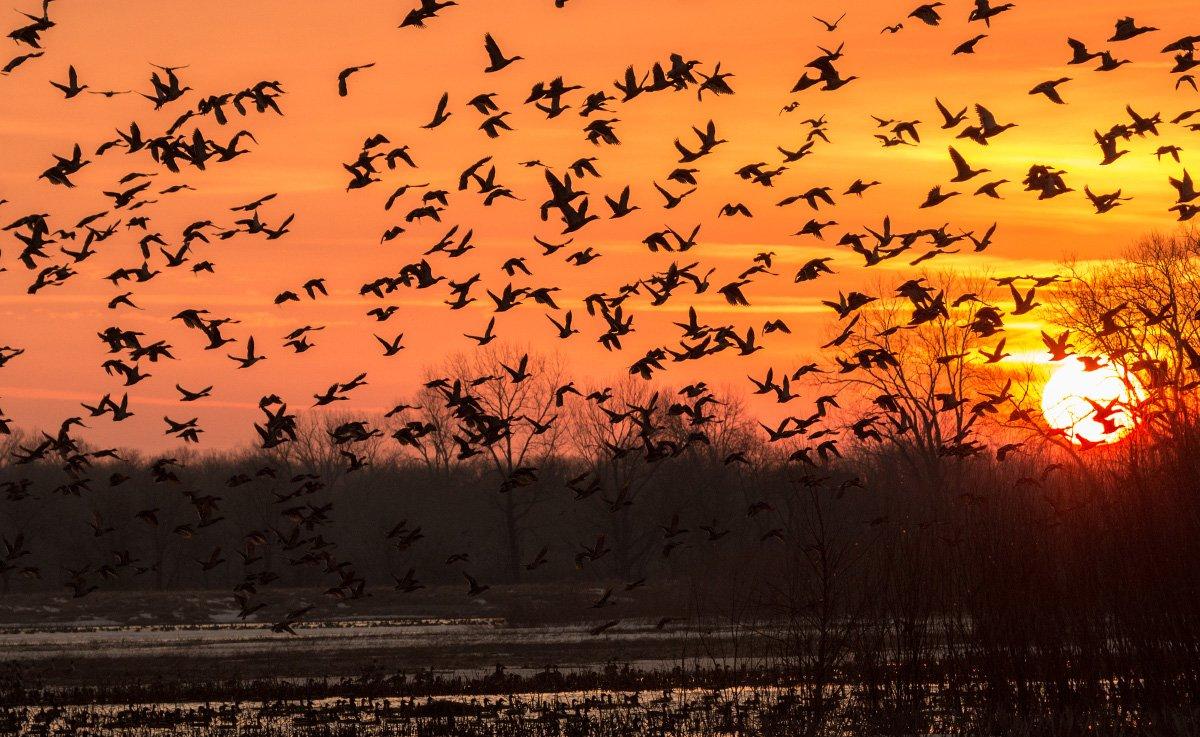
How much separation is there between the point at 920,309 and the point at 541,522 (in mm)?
87583

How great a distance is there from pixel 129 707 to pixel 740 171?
51.2 feet

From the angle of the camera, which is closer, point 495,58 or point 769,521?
point 495,58

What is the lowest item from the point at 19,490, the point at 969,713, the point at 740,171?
the point at 969,713

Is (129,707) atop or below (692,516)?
below

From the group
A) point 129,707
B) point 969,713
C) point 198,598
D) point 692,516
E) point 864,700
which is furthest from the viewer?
point 692,516

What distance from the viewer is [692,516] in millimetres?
84625

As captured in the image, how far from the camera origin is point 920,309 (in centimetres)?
2003

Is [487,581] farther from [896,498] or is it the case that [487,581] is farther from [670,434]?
[896,498]

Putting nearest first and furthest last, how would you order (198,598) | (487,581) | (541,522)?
(198,598)
(487,581)
(541,522)

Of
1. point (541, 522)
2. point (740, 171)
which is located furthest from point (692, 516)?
point (740, 171)

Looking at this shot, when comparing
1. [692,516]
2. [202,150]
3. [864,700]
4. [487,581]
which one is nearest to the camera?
[202,150]

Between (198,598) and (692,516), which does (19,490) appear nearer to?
(198,598)

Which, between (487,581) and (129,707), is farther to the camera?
(487,581)

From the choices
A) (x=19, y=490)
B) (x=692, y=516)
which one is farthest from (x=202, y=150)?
(x=692, y=516)
